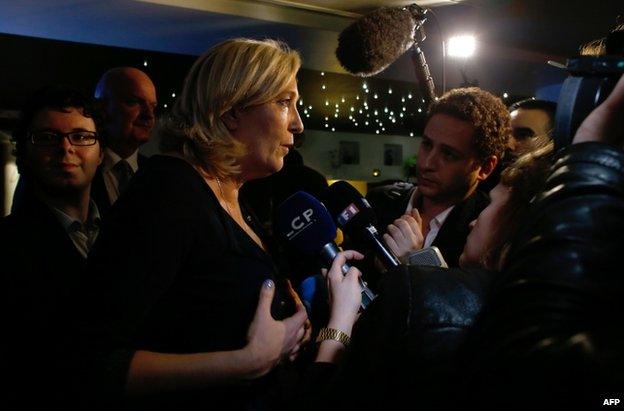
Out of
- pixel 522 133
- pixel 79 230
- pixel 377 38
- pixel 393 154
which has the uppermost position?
pixel 377 38

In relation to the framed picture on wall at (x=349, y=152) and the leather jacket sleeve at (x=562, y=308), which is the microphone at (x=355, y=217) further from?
the framed picture on wall at (x=349, y=152)

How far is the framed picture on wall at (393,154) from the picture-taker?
36.8ft

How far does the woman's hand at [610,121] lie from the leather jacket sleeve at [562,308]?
0.29 feet

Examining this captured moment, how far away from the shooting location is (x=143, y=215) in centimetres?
105

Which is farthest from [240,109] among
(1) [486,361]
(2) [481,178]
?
(2) [481,178]

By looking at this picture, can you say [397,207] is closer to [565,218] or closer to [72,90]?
[72,90]

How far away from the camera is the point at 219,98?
1.26m

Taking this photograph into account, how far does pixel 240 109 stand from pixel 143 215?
377 mm

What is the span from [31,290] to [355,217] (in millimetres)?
841

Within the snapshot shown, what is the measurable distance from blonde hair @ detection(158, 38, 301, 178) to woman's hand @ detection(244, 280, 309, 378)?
1.03ft

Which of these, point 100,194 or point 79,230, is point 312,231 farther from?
point 100,194

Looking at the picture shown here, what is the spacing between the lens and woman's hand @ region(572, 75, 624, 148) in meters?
0.70

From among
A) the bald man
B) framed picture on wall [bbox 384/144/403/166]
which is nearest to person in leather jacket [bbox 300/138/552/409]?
the bald man

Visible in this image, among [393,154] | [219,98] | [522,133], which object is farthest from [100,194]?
[393,154]
